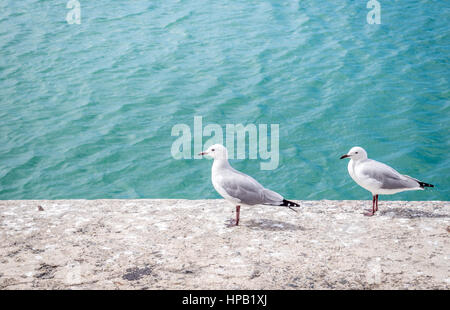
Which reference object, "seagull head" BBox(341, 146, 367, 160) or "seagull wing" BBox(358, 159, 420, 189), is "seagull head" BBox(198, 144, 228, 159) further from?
"seagull wing" BBox(358, 159, 420, 189)

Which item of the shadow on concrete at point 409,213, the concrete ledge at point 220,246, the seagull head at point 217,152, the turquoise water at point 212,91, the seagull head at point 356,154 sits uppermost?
the turquoise water at point 212,91

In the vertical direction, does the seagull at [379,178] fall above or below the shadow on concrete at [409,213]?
above

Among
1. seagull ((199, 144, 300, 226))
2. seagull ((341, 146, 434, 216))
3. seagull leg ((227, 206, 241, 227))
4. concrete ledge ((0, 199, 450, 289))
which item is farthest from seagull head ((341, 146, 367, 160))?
seagull leg ((227, 206, 241, 227))

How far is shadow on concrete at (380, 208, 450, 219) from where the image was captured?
4590 millimetres

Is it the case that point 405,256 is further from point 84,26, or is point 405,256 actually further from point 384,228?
point 84,26

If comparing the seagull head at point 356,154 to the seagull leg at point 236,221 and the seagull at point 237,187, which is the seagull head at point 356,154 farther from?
the seagull leg at point 236,221

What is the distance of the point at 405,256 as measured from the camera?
3891 millimetres

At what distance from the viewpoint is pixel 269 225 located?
4465mm

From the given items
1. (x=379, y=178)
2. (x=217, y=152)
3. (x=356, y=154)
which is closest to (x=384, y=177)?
(x=379, y=178)

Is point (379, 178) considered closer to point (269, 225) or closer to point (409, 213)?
point (409, 213)

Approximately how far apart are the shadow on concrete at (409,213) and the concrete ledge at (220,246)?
0.01m

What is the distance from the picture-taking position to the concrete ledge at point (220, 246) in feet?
11.9

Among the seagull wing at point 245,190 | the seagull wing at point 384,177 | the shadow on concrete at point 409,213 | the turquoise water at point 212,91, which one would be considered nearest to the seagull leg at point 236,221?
the seagull wing at point 245,190
